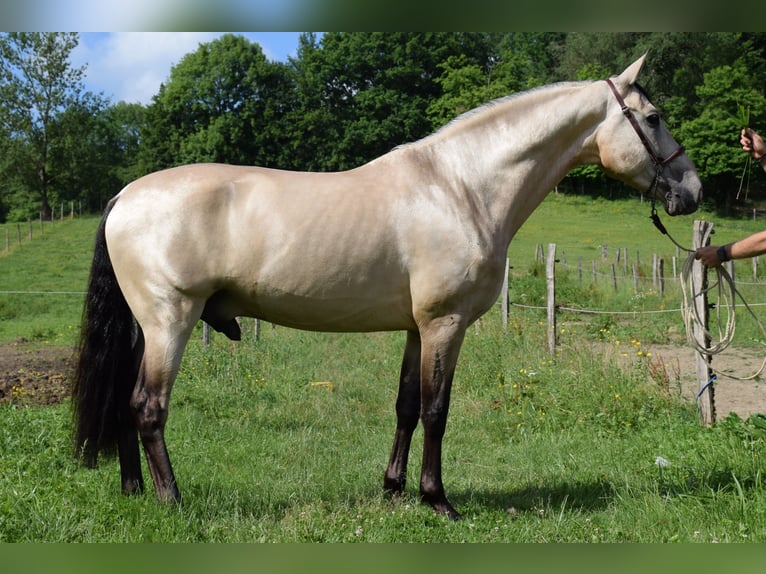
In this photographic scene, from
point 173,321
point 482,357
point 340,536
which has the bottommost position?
point 340,536

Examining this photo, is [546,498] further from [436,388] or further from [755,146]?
[755,146]

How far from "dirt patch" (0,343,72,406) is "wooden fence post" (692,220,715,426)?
252 inches

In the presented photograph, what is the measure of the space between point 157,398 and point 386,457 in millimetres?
2416

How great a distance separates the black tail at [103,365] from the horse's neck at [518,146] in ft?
7.87

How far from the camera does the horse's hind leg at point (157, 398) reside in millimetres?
4004

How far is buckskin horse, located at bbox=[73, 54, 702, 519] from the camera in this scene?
4.01 metres

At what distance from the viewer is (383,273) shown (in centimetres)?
415

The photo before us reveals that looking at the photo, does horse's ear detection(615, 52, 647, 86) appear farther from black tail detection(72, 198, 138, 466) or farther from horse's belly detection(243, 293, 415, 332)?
black tail detection(72, 198, 138, 466)

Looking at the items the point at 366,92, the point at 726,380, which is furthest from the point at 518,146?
the point at 366,92

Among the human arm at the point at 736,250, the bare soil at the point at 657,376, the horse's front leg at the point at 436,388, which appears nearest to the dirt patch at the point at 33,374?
the bare soil at the point at 657,376

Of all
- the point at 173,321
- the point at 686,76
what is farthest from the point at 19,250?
the point at 686,76

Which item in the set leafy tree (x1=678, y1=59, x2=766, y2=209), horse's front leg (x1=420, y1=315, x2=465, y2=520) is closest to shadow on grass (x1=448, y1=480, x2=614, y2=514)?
horse's front leg (x1=420, y1=315, x2=465, y2=520)

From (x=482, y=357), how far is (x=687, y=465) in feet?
13.8

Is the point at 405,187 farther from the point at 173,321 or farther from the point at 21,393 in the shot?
the point at 21,393
